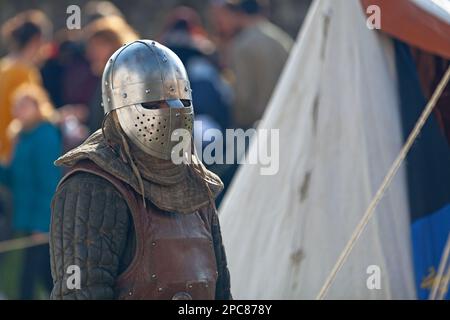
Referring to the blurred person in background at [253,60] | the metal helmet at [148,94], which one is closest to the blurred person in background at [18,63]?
the blurred person in background at [253,60]

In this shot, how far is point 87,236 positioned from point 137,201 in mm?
252

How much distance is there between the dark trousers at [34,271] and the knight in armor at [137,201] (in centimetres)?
461

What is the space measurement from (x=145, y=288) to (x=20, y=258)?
506 centimetres

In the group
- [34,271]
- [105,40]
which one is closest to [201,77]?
[105,40]

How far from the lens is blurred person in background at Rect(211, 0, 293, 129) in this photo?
1115 cm

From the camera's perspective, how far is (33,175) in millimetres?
10203

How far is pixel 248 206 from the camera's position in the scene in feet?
25.6

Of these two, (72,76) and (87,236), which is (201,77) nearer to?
(72,76)

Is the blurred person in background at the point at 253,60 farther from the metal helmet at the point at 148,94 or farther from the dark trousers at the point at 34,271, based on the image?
the metal helmet at the point at 148,94

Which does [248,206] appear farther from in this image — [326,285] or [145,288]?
[145,288]

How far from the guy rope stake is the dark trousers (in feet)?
11.3

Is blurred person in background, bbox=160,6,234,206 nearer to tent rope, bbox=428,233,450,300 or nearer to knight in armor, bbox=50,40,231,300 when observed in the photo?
tent rope, bbox=428,233,450,300
